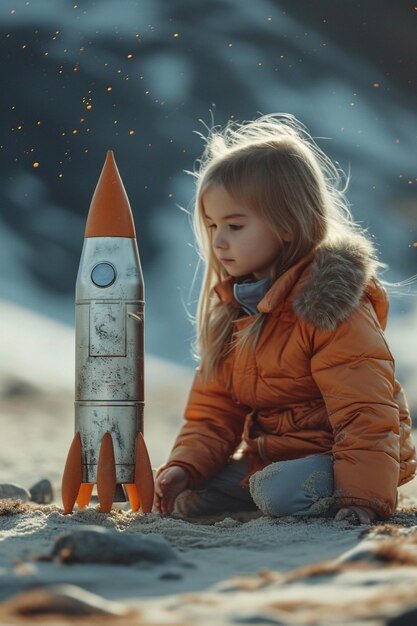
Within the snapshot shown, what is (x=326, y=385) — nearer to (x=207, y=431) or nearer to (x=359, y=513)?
(x=359, y=513)

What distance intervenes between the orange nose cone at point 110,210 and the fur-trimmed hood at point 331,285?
475 millimetres

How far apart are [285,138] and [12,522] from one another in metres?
1.39

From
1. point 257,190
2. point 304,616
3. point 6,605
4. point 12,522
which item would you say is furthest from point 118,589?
point 257,190

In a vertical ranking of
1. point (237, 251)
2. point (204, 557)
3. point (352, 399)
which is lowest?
point (204, 557)

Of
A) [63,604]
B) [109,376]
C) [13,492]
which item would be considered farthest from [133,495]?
[63,604]

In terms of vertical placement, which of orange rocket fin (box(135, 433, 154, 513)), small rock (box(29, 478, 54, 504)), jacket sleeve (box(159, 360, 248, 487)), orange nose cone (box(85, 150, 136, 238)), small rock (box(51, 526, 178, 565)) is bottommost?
small rock (box(29, 478, 54, 504))

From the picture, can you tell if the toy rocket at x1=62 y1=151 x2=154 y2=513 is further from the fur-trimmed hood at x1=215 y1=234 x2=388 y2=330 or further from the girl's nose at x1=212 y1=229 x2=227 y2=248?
the fur-trimmed hood at x1=215 y1=234 x2=388 y2=330

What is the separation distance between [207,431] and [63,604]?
1.61 m

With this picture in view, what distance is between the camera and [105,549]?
1.46 m

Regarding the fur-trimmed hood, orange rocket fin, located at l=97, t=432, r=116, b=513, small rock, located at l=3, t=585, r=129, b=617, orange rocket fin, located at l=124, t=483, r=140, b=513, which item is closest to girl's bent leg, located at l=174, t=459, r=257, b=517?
orange rocket fin, located at l=124, t=483, r=140, b=513

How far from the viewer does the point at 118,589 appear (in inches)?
51.8

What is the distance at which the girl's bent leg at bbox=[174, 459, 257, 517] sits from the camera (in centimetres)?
267

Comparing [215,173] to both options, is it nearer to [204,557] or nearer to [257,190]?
[257,190]

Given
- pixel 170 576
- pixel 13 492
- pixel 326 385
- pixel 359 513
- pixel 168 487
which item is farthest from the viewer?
pixel 13 492
